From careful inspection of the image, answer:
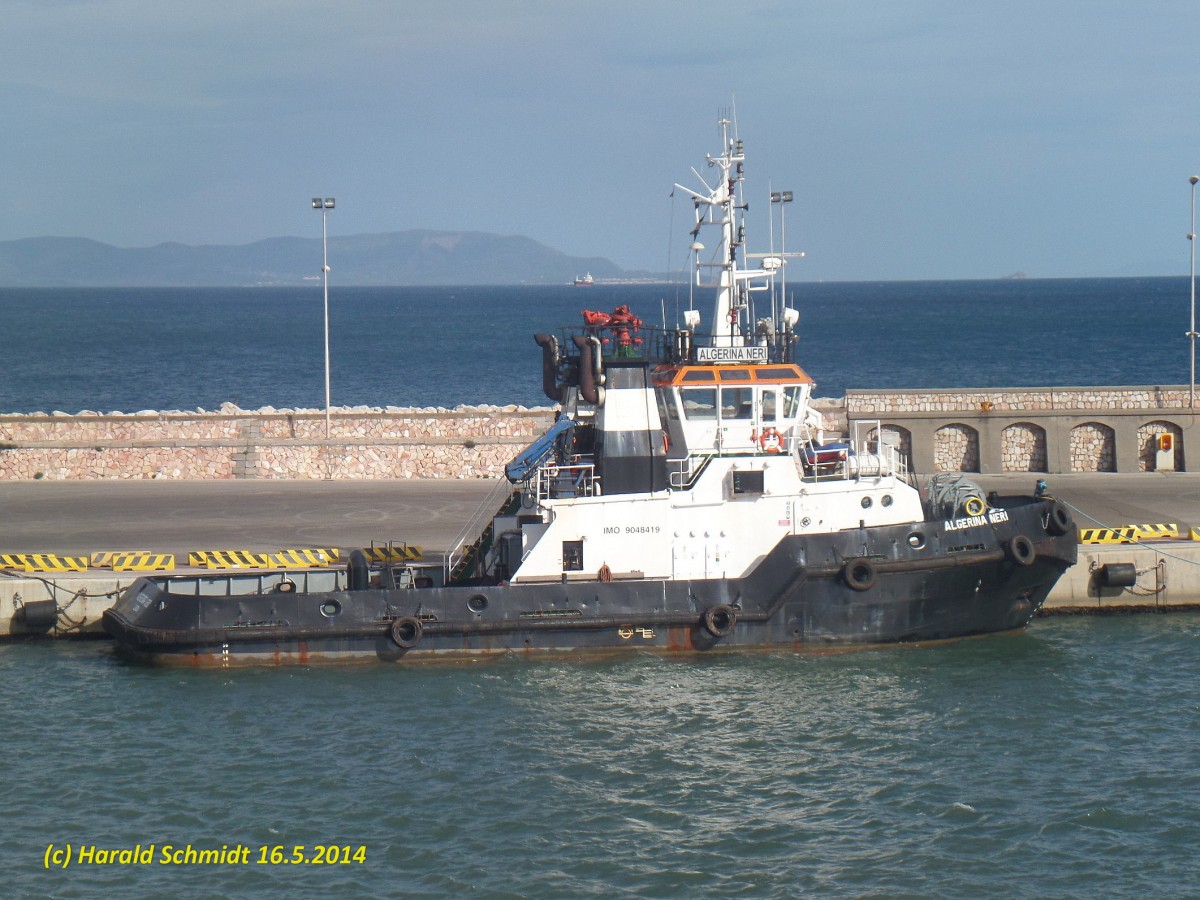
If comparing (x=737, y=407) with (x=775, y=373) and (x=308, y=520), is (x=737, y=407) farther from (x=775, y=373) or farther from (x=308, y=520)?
(x=308, y=520)

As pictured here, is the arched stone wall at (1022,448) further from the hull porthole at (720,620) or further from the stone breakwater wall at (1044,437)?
the hull porthole at (720,620)

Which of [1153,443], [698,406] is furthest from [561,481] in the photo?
[1153,443]

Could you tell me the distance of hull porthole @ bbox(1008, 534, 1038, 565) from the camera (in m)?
19.5

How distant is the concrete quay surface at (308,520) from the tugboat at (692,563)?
2.39 m

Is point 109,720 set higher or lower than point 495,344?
lower

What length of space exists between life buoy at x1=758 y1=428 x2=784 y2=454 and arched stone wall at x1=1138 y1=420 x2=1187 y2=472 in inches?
543

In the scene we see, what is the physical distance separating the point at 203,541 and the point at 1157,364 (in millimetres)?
60729

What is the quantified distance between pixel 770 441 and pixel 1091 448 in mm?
13623

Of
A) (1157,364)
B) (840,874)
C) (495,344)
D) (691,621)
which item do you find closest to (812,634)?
(691,621)

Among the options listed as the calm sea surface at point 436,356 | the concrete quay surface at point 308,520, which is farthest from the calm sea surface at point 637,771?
the calm sea surface at point 436,356

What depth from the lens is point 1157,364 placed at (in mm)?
73000

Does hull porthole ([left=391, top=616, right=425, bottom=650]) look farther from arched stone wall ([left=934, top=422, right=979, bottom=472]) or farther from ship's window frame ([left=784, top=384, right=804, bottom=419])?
arched stone wall ([left=934, top=422, right=979, bottom=472])

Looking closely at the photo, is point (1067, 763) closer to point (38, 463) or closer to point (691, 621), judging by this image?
point (691, 621)

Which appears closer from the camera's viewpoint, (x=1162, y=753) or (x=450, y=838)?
(x=450, y=838)
